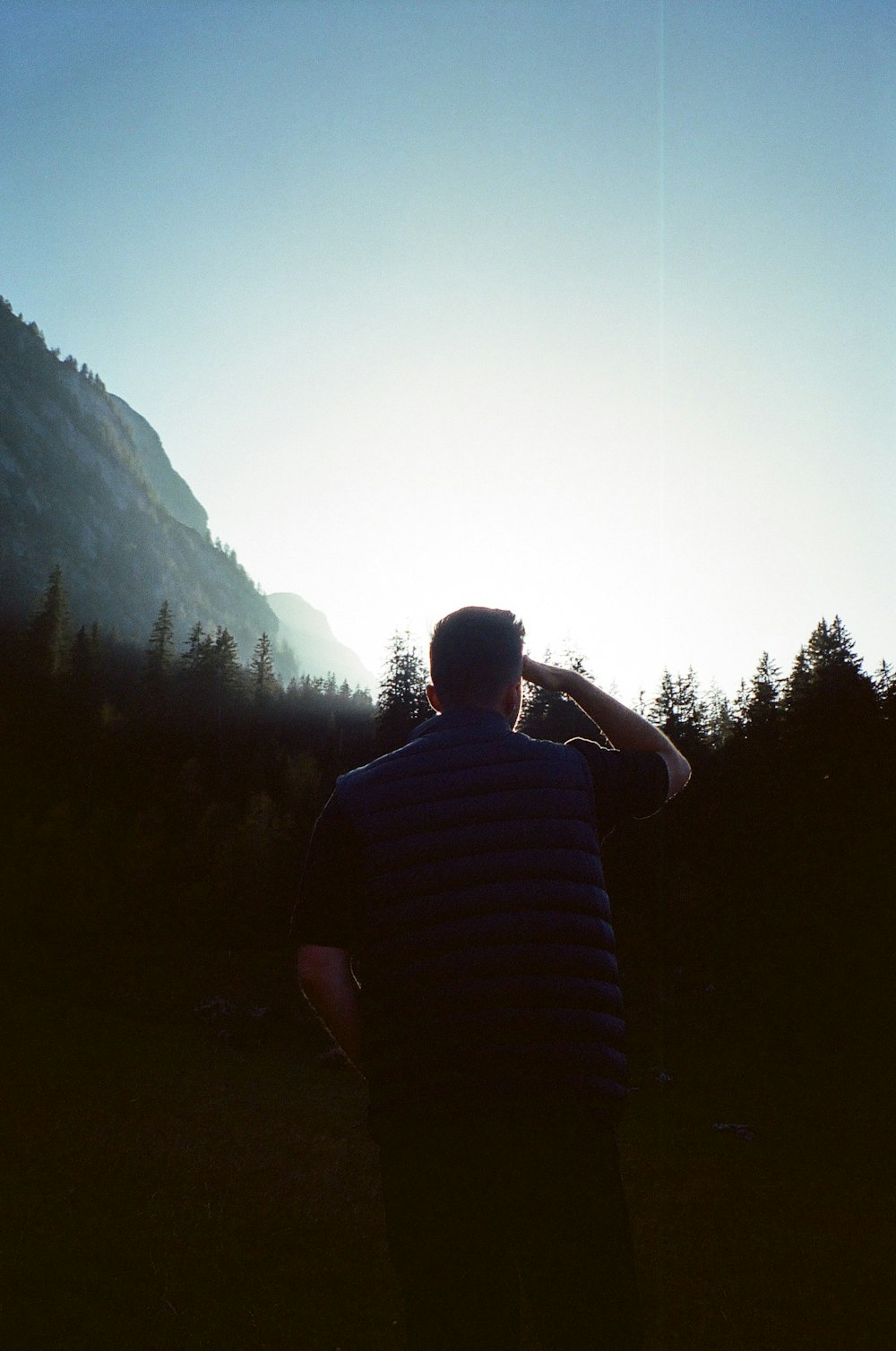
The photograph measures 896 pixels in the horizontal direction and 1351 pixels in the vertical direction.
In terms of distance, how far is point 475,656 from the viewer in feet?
8.71

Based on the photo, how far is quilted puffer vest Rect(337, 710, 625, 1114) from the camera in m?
2.09

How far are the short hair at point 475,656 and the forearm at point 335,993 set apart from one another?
96cm

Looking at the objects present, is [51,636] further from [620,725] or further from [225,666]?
[620,725]

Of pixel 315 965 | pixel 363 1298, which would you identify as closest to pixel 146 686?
pixel 363 1298

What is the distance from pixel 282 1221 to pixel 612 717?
1018 cm

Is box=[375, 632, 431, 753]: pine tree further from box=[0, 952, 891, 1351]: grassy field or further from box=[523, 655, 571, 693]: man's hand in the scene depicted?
box=[523, 655, 571, 693]: man's hand

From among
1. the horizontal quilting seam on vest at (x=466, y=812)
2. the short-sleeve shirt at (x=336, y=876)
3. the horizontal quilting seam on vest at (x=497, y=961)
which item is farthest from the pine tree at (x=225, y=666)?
the horizontal quilting seam on vest at (x=497, y=961)

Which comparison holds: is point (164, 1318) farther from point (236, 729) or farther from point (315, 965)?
point (236, 729)

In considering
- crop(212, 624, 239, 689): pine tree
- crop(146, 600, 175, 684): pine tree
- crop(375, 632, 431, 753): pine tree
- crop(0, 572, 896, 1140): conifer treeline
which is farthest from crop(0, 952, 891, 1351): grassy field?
crop(146, 600, 175, 684): pine tree

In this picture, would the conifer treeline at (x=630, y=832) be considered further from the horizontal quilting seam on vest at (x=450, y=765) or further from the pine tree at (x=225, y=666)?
the horizontal quilting seam on vest at (x=450, y=765)

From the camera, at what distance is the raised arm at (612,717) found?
299 centimetres

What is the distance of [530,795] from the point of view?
229cm

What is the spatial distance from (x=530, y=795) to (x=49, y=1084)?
24072 mm

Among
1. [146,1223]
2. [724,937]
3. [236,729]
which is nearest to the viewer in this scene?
[146,1223]
